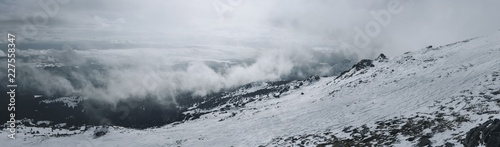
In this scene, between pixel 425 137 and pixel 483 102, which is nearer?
pixel 425 137

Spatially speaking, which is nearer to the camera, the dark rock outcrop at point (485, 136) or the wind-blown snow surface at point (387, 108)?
the dark rock outcrop at point (485, 136)

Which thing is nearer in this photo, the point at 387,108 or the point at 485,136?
the point at 485,136

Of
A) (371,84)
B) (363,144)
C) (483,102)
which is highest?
(371,84)

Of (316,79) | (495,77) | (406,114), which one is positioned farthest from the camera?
(316,79)

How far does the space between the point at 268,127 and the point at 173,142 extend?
1530 centimetres

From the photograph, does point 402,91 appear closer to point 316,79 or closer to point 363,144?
point 363,144

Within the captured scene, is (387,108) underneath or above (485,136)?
above

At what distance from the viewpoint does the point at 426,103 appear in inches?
1318

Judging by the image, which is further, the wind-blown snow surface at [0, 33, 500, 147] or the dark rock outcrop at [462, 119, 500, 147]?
the wind-blown snow surface at [0, 33, 500, 147]

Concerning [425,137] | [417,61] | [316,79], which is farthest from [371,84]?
[316,79]

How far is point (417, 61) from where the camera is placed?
60.7 m

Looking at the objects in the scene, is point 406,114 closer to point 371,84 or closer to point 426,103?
point 426,103

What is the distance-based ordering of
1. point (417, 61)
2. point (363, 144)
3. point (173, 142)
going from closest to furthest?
point (363, 144), point (173, 142), point (417, 61)

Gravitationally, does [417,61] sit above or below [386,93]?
above
